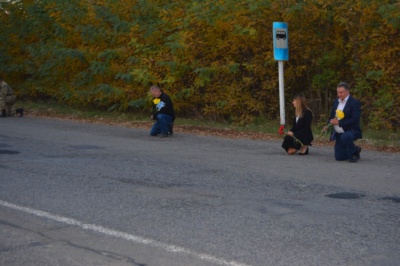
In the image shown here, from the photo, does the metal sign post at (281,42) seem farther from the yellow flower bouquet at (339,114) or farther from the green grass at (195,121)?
the yellow flower bouquet at (339,114)

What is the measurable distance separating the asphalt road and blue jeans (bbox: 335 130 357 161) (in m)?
0.25

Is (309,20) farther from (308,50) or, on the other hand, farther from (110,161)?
(110,161)

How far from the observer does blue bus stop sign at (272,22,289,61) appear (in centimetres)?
1877

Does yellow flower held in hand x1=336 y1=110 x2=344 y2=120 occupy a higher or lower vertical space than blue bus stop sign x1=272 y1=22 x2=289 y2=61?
lower

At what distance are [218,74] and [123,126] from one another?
3.13 metres

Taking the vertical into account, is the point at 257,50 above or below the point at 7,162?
above

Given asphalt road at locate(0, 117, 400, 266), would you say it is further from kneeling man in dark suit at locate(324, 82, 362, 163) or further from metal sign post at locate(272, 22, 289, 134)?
metal sign post at locate(272, 22, 289, 134)

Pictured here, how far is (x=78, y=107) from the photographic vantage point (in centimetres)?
2683

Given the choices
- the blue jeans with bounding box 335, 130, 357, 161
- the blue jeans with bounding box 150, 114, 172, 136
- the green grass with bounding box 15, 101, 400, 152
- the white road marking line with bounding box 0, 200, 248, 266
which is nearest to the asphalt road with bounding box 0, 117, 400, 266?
the white road marking line with bounding box 0, 200, 248, 266

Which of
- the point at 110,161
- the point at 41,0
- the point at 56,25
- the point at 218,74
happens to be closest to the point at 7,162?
the point at 110,161

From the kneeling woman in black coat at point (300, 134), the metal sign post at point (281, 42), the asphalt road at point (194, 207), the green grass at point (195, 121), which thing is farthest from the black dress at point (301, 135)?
the metal sign post at point (281, 42)

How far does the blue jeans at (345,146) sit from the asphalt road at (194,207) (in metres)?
0.25

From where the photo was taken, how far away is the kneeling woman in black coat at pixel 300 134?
1406 centimetres

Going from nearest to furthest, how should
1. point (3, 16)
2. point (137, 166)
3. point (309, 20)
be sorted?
point (137, 166) → point (309, 20) → point (3, 16)
